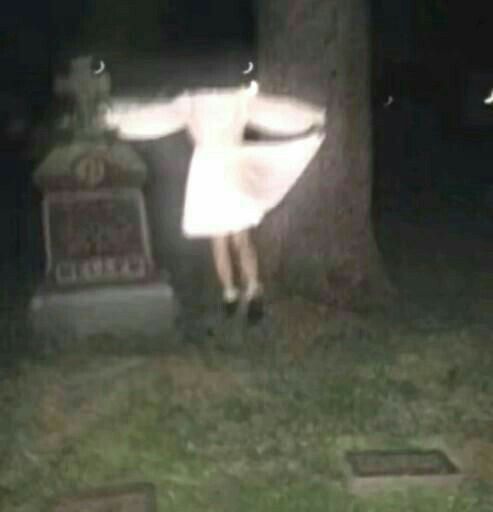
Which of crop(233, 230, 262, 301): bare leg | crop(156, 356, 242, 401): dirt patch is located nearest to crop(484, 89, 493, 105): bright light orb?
crop(233, 230, 262, 301): bare leg

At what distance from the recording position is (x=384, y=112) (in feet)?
96.8

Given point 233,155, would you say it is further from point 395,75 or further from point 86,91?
point 395,75

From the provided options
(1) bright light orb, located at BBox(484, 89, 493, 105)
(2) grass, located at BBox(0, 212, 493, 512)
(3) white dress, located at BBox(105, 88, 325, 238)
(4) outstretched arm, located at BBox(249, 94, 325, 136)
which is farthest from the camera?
(1) bright light orb, located at BBox(484, 89, 493, 105)

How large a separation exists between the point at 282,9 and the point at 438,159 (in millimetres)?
14993

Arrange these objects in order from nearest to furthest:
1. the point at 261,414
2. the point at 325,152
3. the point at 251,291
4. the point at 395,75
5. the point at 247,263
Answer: the point at 261,414
the point at 247,263
the point at 251,291
the point at 325,152
the point at 395,75

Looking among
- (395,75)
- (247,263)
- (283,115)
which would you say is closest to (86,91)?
(283,115)

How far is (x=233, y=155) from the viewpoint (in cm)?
928

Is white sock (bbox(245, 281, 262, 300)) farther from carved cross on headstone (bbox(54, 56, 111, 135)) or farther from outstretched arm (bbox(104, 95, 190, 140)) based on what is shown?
carved cross on headstone (bbox(54, 56, 111, 135))

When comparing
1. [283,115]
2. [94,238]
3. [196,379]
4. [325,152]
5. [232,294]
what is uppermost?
[283,115]

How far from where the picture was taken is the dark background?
877 inches

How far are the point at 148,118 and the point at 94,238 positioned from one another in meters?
1.03

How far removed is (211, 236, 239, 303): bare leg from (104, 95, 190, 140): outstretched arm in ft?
2.72

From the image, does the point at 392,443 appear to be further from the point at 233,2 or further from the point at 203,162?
the point at 233,2

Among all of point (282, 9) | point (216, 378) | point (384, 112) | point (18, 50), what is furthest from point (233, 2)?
point (216, 378)
